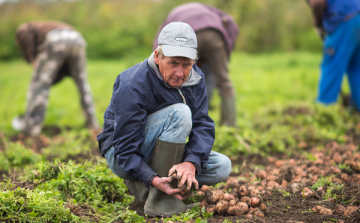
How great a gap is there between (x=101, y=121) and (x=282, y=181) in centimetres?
430

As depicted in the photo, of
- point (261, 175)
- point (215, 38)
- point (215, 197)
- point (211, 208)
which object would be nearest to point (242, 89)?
point (215, 38)

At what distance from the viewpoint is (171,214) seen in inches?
105

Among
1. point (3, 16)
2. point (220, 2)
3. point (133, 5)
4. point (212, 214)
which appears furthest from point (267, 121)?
point (3, 16)

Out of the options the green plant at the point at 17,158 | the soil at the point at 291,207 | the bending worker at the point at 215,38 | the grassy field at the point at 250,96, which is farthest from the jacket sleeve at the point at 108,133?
the bending worker at the point at 215,38

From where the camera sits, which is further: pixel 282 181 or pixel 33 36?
pixel 33 36

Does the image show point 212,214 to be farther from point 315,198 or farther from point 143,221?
point 315,198

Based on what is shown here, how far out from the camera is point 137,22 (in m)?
17.5

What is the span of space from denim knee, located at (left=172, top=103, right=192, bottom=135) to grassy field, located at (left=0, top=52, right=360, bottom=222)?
26.9 inches

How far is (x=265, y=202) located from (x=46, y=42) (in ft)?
14.7

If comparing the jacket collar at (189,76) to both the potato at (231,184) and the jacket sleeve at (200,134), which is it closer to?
the jacket sleeve at (200,134)

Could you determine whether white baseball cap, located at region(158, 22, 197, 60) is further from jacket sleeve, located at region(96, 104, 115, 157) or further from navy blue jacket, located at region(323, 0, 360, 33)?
navy blue jacket, located at region(323, 0, 360, 33)

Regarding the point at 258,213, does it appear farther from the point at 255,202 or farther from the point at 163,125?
the point at 163,125

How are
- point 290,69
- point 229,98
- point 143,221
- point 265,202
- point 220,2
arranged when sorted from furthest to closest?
point 220,2 < point 290,69 < point 229,98 < point 265,202 < point 143,221

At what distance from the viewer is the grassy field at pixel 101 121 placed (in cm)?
281
